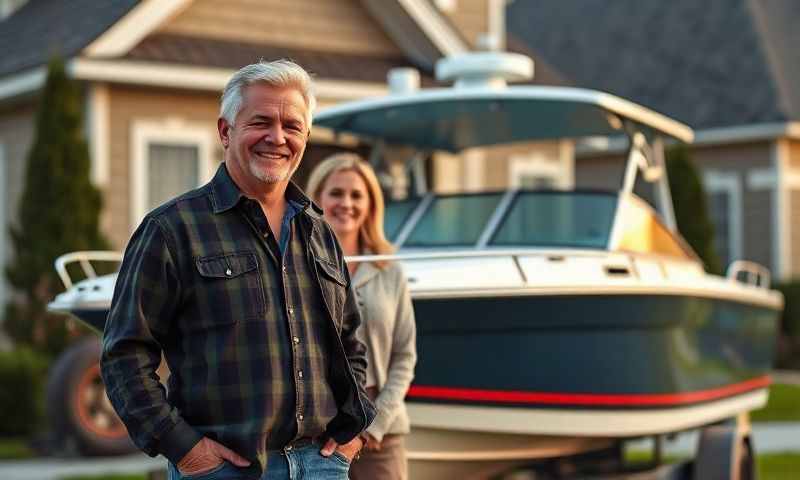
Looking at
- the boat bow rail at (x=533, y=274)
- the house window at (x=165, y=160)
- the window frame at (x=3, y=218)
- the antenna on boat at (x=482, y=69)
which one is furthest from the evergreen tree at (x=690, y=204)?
the boat bow rail at (x=533, y=274)

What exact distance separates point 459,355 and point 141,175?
770 centimetres

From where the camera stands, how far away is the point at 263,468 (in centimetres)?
344

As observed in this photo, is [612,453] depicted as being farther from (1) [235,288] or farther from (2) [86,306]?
(1) [235,288]

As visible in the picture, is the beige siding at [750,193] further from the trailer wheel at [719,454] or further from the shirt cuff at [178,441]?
the shirt cuff at [178,441]

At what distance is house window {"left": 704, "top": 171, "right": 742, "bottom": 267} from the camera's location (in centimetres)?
2244

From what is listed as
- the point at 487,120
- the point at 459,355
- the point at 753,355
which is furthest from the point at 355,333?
the point at 753,355

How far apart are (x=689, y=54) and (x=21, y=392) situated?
1545cm

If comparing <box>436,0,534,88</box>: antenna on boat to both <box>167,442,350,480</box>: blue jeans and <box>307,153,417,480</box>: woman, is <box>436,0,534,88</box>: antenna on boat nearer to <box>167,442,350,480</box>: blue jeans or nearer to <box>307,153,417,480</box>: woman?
<box>307,153,417,480</box>: woman

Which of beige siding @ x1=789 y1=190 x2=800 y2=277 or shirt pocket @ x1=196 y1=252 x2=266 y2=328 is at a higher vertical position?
shirt pocket @ x1=196 y1=252 x2=266 y2=328

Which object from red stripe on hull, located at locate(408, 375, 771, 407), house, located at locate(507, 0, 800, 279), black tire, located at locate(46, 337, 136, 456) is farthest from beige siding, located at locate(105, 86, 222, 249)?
house, located at locate(507, 0, 800, 279)

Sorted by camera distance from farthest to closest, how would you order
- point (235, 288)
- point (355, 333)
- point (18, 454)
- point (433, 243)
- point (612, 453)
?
point (18, 454) < point (612, 453) < point (433, 243) < point (355, 333) < point (235, 288)

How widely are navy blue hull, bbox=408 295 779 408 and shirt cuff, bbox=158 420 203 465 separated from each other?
142 inches

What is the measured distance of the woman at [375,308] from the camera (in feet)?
16.9

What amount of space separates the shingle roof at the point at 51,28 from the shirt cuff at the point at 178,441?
422 inches
